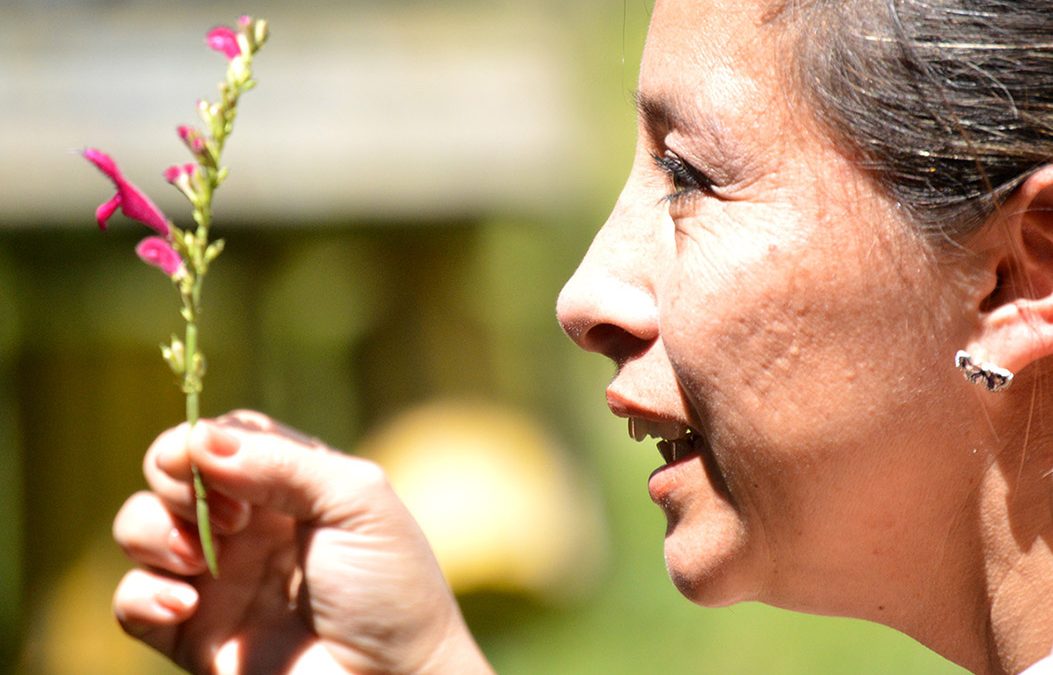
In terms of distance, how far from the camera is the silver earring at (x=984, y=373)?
1.75 meters

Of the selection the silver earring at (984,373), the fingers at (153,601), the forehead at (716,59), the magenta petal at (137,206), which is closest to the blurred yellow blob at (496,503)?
the fingers at (153,601)

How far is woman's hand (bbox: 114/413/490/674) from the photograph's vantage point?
2.05m

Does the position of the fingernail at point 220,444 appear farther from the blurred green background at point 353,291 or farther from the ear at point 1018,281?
the blurred green background at point 353,291

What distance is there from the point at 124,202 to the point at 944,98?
116cm

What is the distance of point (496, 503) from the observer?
7.79 meters

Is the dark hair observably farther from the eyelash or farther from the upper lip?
the upper lip

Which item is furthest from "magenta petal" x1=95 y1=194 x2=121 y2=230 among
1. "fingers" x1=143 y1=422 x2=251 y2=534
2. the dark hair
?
the dark hair

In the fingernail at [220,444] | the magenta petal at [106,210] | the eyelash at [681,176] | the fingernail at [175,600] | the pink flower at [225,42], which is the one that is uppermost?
the pink flower at [225,42]

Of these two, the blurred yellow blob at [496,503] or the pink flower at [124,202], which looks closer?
the pink flower at [124,202]

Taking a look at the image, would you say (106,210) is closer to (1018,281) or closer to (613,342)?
(613,342)

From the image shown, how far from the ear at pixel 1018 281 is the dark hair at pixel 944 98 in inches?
1.1

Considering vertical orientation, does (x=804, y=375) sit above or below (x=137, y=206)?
below

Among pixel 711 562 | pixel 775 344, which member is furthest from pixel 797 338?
pixel 711 562

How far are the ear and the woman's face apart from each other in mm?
45
